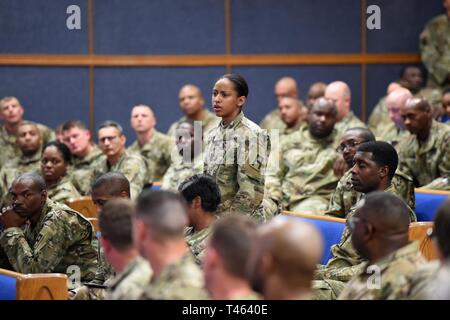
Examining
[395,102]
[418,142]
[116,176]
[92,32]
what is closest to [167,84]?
[92,32]

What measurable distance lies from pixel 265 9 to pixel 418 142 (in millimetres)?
3053

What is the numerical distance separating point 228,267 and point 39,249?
6.47ft

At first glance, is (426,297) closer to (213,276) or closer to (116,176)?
(213,276)

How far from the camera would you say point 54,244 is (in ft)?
14.4

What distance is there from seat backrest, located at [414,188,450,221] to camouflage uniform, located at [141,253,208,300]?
245cm

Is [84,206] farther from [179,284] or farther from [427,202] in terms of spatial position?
[179,284]

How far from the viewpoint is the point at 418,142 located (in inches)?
→ 238

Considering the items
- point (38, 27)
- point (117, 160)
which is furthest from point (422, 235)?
point (38, 27)

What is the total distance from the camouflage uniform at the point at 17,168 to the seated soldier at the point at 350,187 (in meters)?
2.48

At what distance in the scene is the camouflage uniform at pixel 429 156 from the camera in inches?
231

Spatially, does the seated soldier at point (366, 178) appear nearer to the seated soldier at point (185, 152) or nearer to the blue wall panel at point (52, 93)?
the seated soldier at point (185, 152)

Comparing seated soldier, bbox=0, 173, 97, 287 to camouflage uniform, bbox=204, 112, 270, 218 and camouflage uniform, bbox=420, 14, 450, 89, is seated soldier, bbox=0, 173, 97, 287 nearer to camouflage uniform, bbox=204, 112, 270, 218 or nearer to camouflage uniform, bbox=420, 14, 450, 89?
camouflage uniform, bbox=204, 112, 270, 218

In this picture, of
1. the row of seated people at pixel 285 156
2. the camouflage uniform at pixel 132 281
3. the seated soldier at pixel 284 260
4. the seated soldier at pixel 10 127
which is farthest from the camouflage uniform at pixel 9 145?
the seated soldier at pixel 284 260
